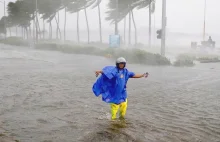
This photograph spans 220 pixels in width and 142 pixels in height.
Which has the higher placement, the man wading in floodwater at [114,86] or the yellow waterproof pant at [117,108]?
the man wading in floodwater at [114,86]

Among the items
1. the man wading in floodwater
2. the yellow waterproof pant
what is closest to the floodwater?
the yellow waterproof pant

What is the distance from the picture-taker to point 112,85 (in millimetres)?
6941

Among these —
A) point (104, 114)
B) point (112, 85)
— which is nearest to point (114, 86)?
point (112, 85)

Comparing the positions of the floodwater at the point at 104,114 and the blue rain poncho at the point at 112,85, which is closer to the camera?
the floodwater at the point at 104,114

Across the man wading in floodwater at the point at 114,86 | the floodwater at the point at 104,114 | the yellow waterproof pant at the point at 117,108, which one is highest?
the man wading in floodwater at the point at 114,86

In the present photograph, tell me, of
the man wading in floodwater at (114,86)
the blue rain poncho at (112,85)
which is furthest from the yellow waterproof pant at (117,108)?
the blue rain poncho at (112,85)

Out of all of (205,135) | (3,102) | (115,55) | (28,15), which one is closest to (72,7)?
(28,15)

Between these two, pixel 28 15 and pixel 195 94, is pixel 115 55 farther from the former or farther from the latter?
pixel 28 15

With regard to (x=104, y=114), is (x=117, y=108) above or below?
above

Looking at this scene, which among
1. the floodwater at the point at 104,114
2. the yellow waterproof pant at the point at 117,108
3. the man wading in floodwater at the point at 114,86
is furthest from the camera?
the yellow waterproof pant at the point at 117,108

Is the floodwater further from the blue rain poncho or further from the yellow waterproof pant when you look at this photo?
the blue rain poncho

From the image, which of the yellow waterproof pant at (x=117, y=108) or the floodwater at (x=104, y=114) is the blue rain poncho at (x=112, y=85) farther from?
the floodwater at (x=104, y=114)

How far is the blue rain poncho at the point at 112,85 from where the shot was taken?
680 centimetres

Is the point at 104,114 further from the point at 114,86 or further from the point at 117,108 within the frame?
the point at 114,86
